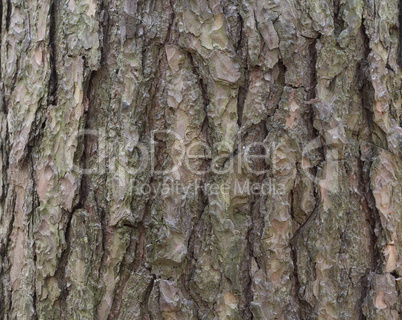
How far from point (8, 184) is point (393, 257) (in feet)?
4.04

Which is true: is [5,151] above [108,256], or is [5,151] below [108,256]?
above

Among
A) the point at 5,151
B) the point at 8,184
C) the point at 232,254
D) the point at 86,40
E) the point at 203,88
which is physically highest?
the point at 86,40

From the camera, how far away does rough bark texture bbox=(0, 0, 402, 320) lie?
3.59 feet

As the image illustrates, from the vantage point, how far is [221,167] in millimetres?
1101

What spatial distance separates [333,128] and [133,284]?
0.73 metres

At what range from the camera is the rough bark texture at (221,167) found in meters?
1.09

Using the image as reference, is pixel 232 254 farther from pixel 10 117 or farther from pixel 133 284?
pixel 10 117

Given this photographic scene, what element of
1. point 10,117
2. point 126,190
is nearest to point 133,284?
point 126,190

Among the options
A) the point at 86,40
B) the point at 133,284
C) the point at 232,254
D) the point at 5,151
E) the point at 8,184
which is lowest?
the point at 133,284

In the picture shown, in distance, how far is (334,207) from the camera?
1.11m

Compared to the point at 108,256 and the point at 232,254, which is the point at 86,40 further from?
the point at 232,254

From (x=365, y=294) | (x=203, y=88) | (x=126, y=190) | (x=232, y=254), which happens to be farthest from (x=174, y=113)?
(x=365, y=294)

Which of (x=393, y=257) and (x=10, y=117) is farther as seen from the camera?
(x=10, y=117)

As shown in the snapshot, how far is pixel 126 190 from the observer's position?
110 centimetres
